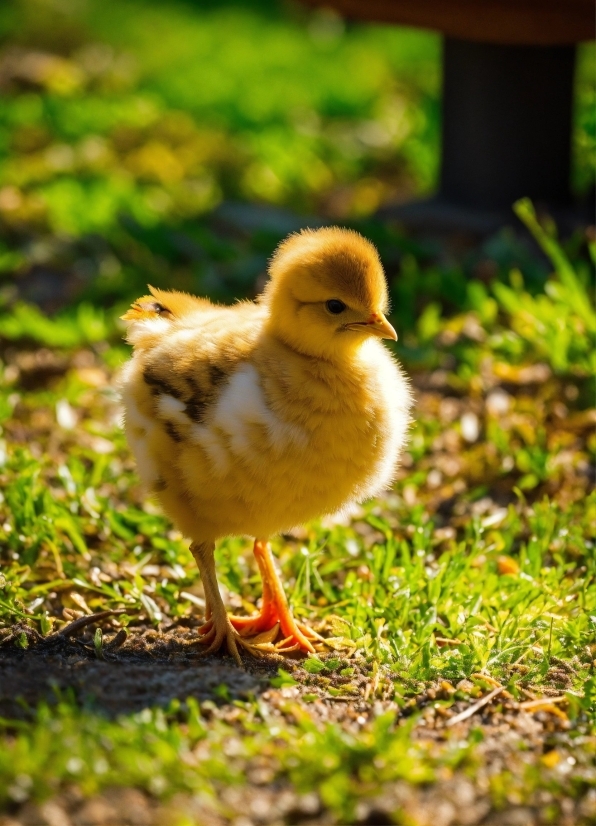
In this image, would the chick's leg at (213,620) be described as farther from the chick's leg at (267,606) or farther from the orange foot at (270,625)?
the chick's leg at (267,606)

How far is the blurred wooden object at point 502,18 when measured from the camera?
580 cm

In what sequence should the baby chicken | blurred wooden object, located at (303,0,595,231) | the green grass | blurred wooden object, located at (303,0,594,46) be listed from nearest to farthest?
the green grass
the baby chicken
blurred wooden object, located at (303,0,594,46)
blurred wooden object, located at (303,0,595,231)

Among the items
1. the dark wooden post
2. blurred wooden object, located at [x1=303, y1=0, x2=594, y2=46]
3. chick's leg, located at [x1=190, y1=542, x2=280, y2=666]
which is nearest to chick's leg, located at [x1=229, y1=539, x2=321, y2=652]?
chick's leg, located at [x1=190, y1=542, x2=280, y2=666]

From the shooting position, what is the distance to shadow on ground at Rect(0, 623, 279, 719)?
301 centimetres

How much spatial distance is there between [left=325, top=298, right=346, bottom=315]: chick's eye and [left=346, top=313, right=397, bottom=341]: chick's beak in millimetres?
57

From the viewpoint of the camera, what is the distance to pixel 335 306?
139 inches

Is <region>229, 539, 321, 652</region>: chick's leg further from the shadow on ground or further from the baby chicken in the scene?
the shadow on ground

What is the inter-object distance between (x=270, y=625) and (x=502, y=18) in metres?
3.73

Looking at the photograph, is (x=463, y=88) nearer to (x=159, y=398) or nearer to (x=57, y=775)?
(x=159, y=398)

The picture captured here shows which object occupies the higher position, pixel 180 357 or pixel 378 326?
pixel 378 326

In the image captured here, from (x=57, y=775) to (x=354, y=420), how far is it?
4.67 feet

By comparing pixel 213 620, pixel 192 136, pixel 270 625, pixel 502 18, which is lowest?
pixel 270 625

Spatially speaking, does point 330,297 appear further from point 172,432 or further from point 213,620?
point 213,620

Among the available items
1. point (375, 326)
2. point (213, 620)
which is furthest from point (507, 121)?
point (213, 620)
